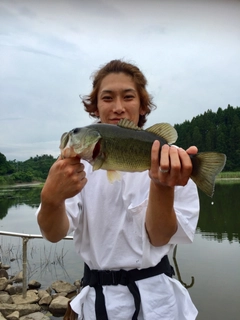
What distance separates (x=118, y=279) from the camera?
2010 millimetres

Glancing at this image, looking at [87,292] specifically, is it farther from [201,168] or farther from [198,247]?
[198,247]

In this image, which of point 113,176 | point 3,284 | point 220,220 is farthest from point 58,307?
point 220,220

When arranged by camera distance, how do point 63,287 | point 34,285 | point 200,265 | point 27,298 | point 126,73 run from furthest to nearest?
1. point 200,265
2. point 34,285
3. point 63,287
4. point 27,298
5. point 126,73

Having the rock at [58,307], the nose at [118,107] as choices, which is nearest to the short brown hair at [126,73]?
the nose at [118,107]

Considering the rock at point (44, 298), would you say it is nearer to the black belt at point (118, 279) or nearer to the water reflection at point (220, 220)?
the black belt at point (118, 279)

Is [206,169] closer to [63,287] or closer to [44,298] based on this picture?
[44,298]

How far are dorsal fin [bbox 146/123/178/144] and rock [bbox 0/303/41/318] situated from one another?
5492 millimetres

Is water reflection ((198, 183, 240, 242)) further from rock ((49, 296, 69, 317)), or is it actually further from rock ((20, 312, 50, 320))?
rock ((20, 312, 50, 320))

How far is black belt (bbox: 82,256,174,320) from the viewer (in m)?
1.95

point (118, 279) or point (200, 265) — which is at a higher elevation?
point (118, 279)

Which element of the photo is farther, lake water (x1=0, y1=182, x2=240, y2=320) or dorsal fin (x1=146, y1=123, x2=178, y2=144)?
lake water (x1=0, y1=182, x2=240, y2=320)

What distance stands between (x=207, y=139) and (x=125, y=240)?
49.0 metres

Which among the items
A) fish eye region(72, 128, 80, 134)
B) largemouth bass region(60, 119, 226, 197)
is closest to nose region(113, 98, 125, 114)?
largemouth bass region(60, 119, 226, 197)

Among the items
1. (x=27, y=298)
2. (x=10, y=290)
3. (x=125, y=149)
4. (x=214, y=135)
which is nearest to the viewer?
(x=125, y=149)
